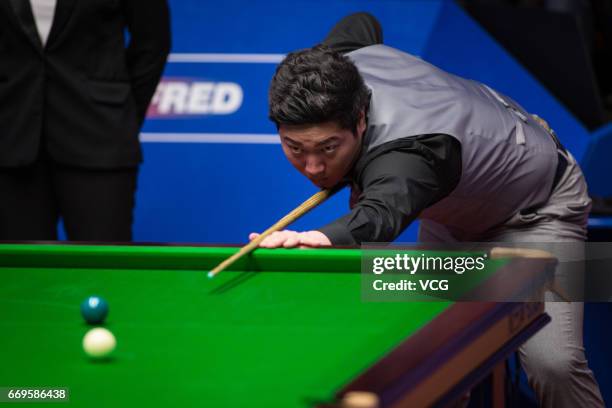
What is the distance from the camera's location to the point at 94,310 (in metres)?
1.71

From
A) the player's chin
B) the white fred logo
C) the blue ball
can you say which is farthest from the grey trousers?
the white fred logo

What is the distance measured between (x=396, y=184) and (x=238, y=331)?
0.50 m

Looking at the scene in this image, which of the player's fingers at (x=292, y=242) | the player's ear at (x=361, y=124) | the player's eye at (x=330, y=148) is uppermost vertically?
the player's ear at (x=361, y=124)

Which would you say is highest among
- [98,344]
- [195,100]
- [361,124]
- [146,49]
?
[195,100]

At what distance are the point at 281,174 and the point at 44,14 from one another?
1537 millimetres

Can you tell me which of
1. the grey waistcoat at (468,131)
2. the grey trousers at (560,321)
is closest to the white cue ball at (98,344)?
the grey waistcoat at (468,131)

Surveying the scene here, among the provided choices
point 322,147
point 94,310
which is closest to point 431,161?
point 322,147

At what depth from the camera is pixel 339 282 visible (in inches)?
75.9

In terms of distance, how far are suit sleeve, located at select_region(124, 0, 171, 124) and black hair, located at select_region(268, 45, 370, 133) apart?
1.09m

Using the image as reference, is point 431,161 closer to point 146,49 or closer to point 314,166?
point 314,166

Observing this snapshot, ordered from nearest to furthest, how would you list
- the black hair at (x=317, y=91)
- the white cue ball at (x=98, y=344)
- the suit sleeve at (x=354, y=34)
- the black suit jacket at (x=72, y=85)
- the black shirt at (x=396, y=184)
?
the white cue ball at (x=98, y=344), the black shirt at (x=396, y=184), the black hair at (x=317, y=91), the suit sleeve at (x=354, y=34), the black suit jacket at (x=72, y=85)

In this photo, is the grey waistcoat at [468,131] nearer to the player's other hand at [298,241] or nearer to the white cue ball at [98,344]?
the player's other hand at [298,241]

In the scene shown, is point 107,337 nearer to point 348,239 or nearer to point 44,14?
point 348,239

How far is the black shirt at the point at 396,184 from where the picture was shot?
1.95 metres
